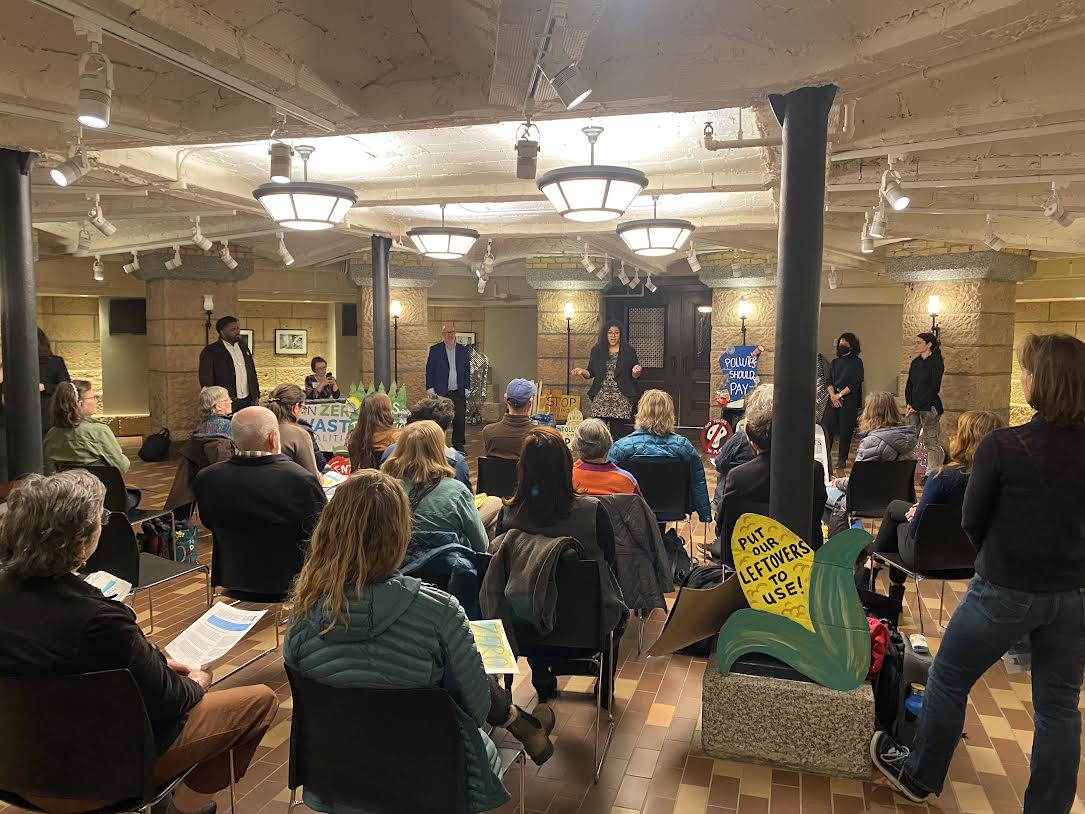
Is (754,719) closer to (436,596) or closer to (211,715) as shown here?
(436,596)

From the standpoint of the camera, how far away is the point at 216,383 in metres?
8.10

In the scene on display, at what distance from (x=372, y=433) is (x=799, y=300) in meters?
2.46

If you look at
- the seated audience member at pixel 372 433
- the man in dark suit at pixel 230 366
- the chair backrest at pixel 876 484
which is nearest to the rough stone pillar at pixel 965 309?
the chair backrest at pixel 876 484

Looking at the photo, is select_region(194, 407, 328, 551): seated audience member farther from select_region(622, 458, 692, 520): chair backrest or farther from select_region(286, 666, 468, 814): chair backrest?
select_region(622, 458, 692, 520): chair backrest

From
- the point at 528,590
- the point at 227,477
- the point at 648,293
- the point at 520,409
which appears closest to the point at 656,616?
the point at 520,409

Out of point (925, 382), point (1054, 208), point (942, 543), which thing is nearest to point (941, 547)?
point (942, 543)

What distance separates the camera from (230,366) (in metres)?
8.12

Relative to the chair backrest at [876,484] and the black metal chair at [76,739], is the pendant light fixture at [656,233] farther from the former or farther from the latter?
the black metal chair at [76,739]

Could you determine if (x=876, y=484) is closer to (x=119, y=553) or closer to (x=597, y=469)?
(x=597, y=469)

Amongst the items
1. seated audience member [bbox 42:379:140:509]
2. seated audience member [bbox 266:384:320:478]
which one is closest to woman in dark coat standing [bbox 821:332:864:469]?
seated audience member [bbox 266:384:320:478]

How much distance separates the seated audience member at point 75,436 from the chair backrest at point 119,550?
1.31 metres

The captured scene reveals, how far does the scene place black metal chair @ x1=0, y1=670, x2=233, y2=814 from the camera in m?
1.78

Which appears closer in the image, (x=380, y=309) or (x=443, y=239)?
(x=443, y=239)

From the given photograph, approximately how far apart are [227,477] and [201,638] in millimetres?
1156
